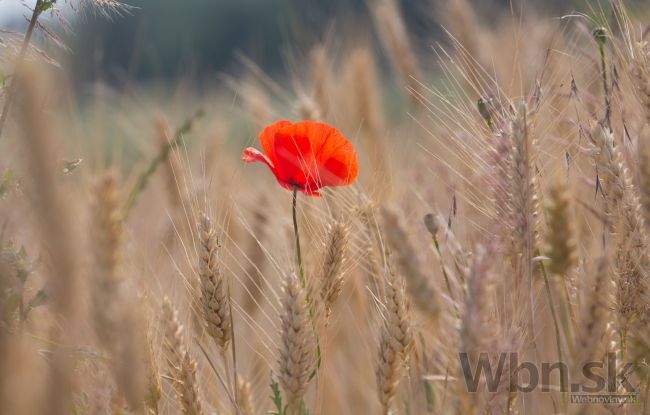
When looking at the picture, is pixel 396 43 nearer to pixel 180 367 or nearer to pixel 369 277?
pixel 369 277

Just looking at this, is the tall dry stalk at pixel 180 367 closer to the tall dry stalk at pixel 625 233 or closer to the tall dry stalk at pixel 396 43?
the tall dry stalk at pixel 625 233

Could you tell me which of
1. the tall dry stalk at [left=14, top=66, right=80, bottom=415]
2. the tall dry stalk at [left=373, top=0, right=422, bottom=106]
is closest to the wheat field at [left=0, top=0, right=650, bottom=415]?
the tall dry stalk at [left=14, top=66, right=80, bottom=415]

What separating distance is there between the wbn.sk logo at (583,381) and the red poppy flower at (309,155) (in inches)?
15.5

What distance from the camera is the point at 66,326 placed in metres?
0.80

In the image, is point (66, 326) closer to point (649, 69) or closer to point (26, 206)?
point (26, 206)

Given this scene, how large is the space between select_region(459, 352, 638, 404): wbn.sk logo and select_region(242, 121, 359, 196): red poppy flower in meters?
0.39

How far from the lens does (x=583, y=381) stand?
1.14 metres

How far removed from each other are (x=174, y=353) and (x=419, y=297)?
430 millimetres

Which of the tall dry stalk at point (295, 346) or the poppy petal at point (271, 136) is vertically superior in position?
the poppy petal at point (271, 136)

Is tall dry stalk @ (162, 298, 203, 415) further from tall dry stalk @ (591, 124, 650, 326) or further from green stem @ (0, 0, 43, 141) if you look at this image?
tall dry stalk @ (591, 124, 650, 326)

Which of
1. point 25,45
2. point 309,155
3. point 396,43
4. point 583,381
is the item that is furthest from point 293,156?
point 396,43

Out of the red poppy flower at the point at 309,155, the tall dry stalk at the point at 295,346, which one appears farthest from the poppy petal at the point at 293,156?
the tall dry stalk at the point at 295,346

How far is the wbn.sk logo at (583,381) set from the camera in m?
0.98

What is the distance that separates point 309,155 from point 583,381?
56 cm
